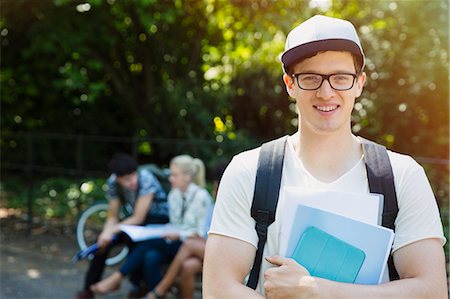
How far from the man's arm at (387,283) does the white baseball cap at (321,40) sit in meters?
0.51

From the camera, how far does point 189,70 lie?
36.5ft

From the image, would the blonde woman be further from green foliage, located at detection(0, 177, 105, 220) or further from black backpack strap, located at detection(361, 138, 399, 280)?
black backpack strap, located at detection(361, 138, 399, 280)

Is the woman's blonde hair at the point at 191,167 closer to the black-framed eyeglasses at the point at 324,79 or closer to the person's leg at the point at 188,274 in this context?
the person's leg at the point at 188,274

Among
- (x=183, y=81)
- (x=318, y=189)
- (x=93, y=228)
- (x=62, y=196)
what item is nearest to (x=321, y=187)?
(x=318, y=189)

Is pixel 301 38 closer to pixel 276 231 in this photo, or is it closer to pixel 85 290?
pixel 276 231

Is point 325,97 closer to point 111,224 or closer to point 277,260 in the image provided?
point 277,260

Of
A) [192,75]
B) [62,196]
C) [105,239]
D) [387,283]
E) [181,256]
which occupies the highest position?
[192,75]

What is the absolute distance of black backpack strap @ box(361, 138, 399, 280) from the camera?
5.22 feet

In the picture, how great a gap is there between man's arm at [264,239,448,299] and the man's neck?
0.25 meters

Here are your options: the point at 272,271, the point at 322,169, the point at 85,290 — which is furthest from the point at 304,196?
the point at 85,290

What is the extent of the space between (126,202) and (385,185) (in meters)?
4.66

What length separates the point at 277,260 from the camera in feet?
5.15

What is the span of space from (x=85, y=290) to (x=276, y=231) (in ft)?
14.4

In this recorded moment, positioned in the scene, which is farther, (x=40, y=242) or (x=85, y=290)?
(x=40, y=242)
